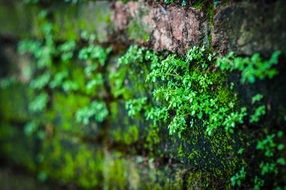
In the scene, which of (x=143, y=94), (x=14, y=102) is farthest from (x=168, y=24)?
(x=14, y=102)

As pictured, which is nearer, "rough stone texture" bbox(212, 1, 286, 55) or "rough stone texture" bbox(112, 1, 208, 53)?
"rough stone texture" bbox(212, 1, 286, 55)

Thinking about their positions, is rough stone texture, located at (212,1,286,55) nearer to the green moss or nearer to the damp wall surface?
the damp wall surface

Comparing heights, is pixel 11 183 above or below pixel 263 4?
below

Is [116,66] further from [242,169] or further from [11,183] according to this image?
[11,183]

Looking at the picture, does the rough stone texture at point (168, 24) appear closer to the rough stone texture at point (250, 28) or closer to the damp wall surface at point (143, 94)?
the damp wall surface at point (143, 94)

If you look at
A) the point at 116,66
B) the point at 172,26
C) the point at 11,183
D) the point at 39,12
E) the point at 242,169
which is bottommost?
the point at 11,183

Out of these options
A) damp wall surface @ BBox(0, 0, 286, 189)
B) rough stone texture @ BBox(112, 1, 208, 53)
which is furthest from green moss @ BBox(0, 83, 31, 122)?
rough stone texture @ BBox(112, 1, 208, 53)

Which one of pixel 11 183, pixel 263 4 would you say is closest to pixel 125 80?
pixel 263 4
